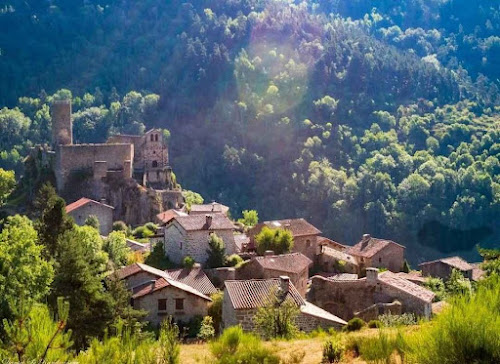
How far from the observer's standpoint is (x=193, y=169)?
11306 cm

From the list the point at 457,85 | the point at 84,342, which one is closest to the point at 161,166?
the point at 84,342

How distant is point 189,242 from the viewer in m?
38.0

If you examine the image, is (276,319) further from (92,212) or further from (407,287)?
(92,212)

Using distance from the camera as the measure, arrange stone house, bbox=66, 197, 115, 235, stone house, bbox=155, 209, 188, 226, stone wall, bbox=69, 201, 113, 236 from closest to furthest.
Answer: stone house, bbox=66, 197, 115, 235
stone wall, bbox=69, 201, 113, 236
stone house, bbox=155, 209, 188, 226

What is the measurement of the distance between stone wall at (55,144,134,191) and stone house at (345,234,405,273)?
63.0 feet

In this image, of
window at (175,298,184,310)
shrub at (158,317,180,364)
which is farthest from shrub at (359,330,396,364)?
window at (175,298,184,310)

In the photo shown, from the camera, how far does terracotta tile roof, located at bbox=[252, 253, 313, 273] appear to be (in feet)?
118

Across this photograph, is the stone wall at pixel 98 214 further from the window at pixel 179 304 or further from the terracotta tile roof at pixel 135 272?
the window at pixel 179 304

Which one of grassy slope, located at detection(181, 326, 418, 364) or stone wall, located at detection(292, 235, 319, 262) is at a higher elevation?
stone wall, located at detection(292, 235, 319, 262)

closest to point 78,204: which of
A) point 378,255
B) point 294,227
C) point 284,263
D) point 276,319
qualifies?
point 294,227

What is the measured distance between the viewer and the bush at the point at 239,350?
45.6ft

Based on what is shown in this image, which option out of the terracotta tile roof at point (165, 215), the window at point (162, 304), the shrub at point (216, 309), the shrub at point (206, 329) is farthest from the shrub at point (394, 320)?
the terracotta tile roof at point (165, 215)

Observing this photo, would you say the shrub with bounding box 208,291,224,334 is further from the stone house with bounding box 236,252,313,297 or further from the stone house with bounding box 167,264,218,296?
the stone house with bounding box 236,252,313,297

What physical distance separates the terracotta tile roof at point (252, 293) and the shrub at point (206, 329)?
5.50 ft
